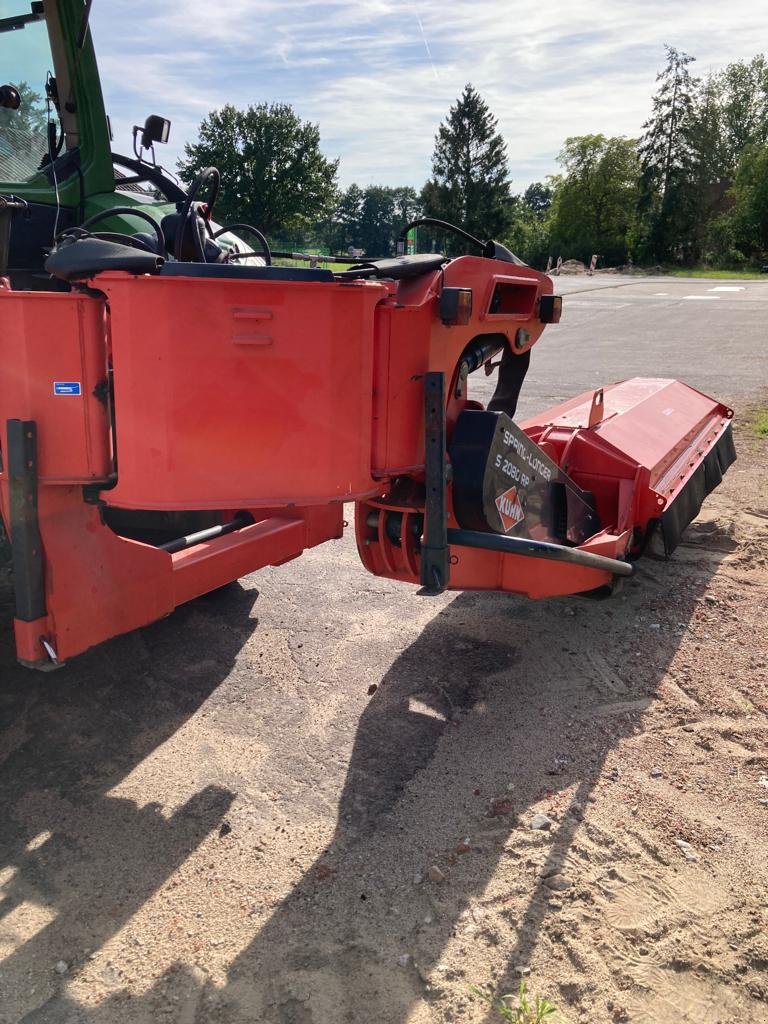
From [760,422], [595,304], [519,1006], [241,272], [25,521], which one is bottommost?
[519,1006]

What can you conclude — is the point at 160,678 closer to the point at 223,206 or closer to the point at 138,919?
the point at 138,919

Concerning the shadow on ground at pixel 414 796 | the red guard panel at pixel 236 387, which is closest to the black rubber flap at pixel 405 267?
the red guard panel at pixel 236 387

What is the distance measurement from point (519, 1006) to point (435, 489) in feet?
4.58

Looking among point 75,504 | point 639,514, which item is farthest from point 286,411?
point 639,514

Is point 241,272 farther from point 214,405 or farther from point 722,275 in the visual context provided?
point 722,275

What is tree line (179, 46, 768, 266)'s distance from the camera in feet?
159

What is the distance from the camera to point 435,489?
8.73 ft

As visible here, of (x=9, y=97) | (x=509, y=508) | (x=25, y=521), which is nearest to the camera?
(x=25, y=521)

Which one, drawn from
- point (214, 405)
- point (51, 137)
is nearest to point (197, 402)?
point (214, 405)

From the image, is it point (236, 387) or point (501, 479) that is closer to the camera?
point (236, 387)

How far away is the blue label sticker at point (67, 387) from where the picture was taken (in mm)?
2361

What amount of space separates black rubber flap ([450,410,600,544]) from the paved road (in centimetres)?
551

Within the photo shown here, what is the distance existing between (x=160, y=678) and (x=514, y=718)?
145 centimetres

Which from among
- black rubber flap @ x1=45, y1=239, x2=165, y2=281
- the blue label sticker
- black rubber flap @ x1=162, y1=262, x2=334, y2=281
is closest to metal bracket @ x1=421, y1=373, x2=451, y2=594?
black rubber flap @ x1=162, y1=262, x2=334, y2=281
